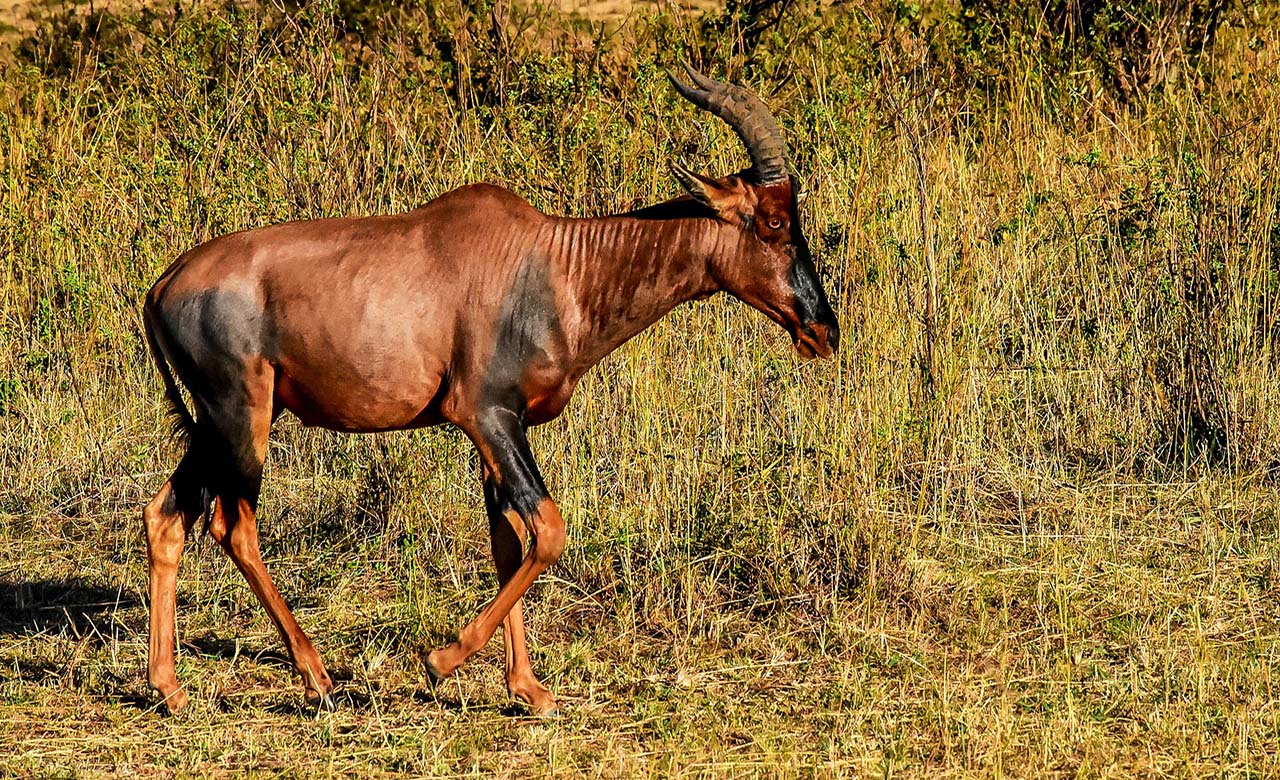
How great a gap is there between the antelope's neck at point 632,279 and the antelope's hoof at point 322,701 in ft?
4.62

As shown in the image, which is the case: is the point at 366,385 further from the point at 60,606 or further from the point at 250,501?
the point at 60,606

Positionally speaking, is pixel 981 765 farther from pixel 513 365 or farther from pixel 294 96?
pixel 294 96

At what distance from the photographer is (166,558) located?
19.5ft

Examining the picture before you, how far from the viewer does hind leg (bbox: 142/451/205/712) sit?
593 centimetres

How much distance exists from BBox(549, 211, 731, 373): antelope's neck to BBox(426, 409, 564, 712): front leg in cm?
40

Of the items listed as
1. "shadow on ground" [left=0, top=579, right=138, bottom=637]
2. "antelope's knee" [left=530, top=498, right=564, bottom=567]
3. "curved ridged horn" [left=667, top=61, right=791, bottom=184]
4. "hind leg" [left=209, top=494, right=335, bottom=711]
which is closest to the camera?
"antelope's knee" [left=530, top=498, right=564, bottom=567]

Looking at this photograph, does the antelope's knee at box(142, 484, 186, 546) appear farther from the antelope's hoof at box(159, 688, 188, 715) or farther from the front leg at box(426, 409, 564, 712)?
the front leg at box(426, 409, 564, 712)

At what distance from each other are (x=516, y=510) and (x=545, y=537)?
24cm

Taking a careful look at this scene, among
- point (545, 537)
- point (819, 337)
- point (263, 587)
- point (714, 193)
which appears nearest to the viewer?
point (545, 537)

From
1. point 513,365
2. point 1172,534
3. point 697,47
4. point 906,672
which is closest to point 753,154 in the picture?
point 513,365

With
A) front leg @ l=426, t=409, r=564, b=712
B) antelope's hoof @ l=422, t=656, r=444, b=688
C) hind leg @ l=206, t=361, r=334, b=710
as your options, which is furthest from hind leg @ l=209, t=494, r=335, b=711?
front leg @ l=426, t=409, r=564, b=712

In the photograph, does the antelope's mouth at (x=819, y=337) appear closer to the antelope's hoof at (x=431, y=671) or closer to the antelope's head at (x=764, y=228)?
the antelope's head at (x=764, y=228)

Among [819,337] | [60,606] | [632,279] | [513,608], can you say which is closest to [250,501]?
[513,608]

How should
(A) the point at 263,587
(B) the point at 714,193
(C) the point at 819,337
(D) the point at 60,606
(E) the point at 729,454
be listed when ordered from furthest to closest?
1. (E) the point at 729,454
2. (D) the point at 60,606
3. (A) the point at 263,587
4. (C) the point at 819,337
5. (B) the point at 714,193
